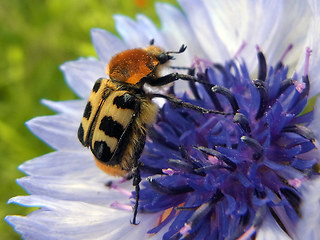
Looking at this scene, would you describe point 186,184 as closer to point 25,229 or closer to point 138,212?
point 138,212

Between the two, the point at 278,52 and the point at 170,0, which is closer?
the point at 278,52

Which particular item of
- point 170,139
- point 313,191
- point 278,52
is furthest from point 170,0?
point 313,191

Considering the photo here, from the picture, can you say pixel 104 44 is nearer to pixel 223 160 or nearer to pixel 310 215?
pixel 223 160

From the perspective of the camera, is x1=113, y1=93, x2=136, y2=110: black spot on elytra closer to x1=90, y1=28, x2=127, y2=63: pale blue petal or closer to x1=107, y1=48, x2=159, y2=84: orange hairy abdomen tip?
x1=107, y1=48, x2=159, y2=84: orange hairy abdomen tip

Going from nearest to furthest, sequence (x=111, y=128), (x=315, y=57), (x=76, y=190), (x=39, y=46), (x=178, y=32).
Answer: (x=111, y=128) → (x=315, y=57) → (x=76, y=190) → (x=178, y=32) → (x=39, y=46)

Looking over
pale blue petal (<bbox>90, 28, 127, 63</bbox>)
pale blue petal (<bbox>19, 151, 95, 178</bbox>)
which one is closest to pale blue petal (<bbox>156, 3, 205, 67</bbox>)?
pale blue petal (<bbox>90, 28, 127, 63</bbox>)

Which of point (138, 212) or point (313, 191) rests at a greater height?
point (313, 191)

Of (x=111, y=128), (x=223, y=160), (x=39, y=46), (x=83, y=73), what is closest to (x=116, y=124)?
(x=111, y=128)
